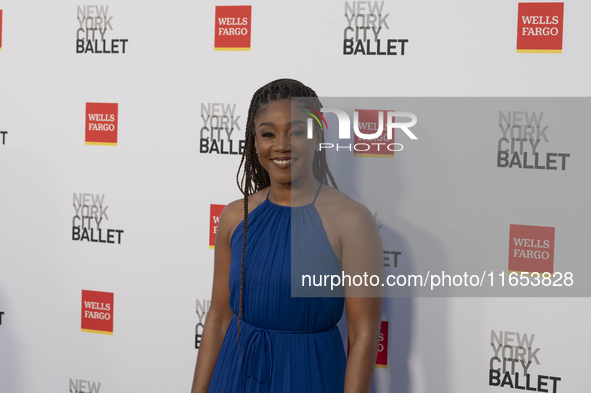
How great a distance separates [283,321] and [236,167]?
781 mm

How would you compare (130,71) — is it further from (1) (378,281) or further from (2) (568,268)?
(2) (568,268)

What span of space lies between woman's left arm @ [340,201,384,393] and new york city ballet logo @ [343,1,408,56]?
2.34ft

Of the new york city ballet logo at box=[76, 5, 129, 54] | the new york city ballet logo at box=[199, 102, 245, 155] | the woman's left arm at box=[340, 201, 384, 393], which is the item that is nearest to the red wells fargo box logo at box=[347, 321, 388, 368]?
the woman's left arm at box=[340, 201, 384, 393]

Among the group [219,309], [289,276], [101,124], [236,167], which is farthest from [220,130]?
[289,276]

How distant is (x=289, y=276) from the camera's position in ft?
4.70

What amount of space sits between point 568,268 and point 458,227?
353mm

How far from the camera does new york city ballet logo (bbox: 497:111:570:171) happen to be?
1.80 metres

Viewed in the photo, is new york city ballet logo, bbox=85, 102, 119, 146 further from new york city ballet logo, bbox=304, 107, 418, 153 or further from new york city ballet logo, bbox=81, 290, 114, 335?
new york city ballet logo, bbox=304, 107, 418, 153

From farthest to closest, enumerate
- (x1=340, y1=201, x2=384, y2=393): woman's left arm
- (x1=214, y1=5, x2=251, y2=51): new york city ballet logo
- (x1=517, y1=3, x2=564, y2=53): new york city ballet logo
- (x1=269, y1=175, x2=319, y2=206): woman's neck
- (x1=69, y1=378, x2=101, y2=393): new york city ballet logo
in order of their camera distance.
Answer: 1. (x1=69, y1=378, x2=101, y2=393): new york city ballet logo
2. (x1=214, y1=5, x2=251, y2=51): new york city ballet logo
3. (x1=517, y1=3, x2=564, y2=53): new york city ballet logo
4. (x1=269, y1=175, x2=319, y2=206): woman's neck
5. (x1=340, y1=201, x2=384, y2=393): woman's left arm

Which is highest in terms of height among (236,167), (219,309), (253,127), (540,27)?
(540,27)

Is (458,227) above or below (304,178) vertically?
below

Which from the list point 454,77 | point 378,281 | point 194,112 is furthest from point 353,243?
point 194,112

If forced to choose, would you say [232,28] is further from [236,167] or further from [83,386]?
[83,386]

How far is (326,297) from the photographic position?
1.46m
